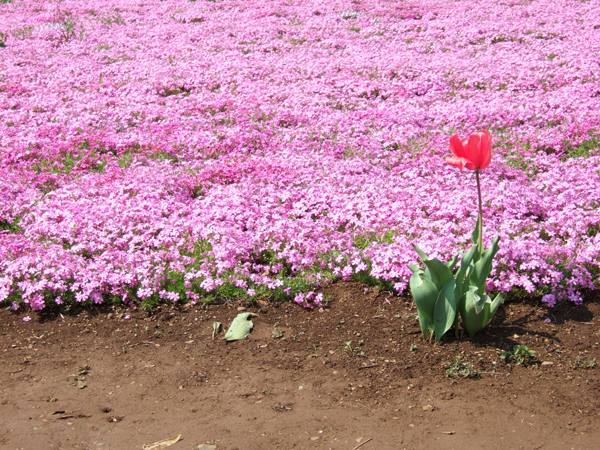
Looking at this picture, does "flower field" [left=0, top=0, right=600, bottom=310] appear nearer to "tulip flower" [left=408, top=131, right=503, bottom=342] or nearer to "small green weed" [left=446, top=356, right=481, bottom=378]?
"tulip flower" [left=408, top=131, right=503, bottom=342]

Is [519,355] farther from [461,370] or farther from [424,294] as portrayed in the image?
[424,294]

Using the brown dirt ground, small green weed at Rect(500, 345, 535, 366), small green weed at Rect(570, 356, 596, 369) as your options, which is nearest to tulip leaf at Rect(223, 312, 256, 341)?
the brown dirt ground

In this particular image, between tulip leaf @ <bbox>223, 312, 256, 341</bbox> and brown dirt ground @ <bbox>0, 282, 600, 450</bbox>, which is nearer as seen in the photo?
brown dirt ground @ <bbox>0, 282, 600, 450</bbox>

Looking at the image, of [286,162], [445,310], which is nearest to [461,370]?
[445,310]

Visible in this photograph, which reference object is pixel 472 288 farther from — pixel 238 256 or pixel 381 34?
pixel 381 34

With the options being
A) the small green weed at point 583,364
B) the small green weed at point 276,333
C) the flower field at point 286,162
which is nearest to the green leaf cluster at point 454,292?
the small green weed at point 583,364

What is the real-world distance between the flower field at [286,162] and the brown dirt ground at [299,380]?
1.41ft

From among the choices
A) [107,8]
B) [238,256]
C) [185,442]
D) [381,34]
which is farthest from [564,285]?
[107,8]

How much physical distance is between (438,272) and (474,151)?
1.28 metres

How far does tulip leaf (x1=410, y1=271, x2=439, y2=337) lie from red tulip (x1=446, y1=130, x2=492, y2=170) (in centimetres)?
121

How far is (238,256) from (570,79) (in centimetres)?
1311

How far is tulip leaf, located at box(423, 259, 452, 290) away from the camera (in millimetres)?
4887

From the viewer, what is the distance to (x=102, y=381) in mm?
5133

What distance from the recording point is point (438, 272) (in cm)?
496
